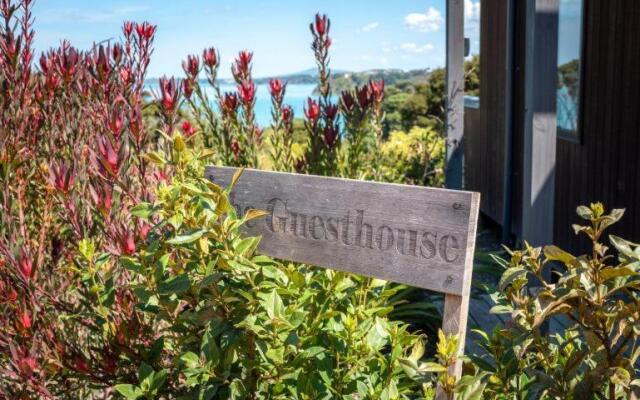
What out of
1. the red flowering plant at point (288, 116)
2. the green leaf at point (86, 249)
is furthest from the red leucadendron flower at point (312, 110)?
the green leaf at point (86, 249)

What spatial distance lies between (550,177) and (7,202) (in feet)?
7.78

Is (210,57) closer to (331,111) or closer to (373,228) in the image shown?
(331,111)

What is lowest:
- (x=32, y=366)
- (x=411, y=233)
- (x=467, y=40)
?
(x=32, y=366)

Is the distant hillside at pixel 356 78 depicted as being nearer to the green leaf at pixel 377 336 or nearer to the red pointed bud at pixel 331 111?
the red pointed bud at pixel 331 111

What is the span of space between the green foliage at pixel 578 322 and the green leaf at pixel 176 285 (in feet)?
2.49

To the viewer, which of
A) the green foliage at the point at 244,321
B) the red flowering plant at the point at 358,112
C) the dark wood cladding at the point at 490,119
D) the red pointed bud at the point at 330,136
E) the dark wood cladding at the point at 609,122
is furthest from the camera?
the dark wood cladding at the point at 490,119

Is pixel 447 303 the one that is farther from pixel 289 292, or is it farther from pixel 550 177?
pixel 550 177

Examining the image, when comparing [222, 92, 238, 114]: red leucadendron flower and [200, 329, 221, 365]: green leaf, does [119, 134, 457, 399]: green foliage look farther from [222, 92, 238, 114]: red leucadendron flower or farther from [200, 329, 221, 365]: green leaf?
[222, 92, 238, 114]: red leucadendron flower

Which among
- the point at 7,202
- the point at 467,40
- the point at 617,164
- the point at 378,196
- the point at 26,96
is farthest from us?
the point at 467,40

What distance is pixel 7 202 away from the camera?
2264 mm

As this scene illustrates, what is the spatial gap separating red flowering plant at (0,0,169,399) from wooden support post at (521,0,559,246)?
5.63 feet

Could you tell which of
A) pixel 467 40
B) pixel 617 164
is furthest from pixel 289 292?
pixel 467 40

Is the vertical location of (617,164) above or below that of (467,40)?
below

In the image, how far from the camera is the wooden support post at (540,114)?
336 centimetres
